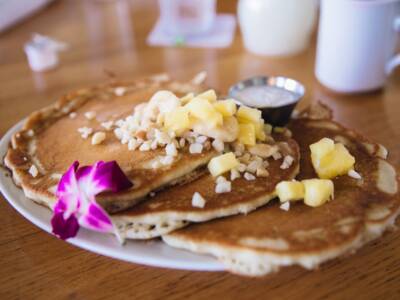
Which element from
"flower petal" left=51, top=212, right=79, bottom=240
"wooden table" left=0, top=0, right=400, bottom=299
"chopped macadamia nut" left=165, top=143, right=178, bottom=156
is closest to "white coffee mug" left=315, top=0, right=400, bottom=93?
"wooden table" left=0, top=0, right=400, bottom=299

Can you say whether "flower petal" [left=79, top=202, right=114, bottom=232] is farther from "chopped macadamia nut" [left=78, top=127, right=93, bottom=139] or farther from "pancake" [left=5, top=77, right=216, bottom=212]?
"chopped macadamia nut" [left=78, top=127, right=93, bottom=139]

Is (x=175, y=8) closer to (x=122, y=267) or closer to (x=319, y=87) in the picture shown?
(x=319, y=87)

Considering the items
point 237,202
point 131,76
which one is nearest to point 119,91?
point 131,76

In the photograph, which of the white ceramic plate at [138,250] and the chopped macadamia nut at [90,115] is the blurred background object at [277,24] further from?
the white ceramic plate at [138,250]

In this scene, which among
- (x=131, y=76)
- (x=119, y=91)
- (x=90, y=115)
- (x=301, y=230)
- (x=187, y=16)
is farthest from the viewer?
(x=187, y=16)

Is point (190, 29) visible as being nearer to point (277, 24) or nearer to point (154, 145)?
point (277, 24)

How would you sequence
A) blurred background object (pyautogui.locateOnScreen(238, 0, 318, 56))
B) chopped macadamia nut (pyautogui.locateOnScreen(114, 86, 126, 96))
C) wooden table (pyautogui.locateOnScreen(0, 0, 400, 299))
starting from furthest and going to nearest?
blurred background object (pyautogui.locateOnScreen(238, 0, 318, 56)) → chopped macadamia nut (pyautogui.locateOnScreen(114, 86, 126, 96)) → wooden table (pyautogui.locateOnScreen(0, 0, 400, 299))

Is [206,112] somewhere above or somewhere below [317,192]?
Result: above
